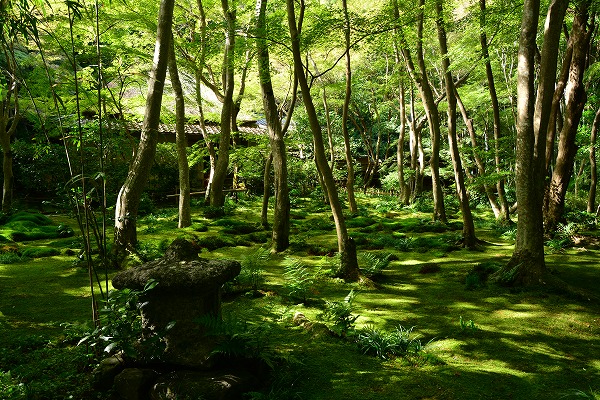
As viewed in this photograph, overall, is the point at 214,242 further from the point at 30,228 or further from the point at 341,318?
the point at 341,318

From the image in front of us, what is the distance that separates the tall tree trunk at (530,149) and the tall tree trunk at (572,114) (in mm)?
3147

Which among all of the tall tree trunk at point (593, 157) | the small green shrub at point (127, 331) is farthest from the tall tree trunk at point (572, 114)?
the small green shrub at point (127, 331)

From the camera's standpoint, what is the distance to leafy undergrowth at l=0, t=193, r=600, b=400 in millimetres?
3668

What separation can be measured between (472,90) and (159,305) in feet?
64.0

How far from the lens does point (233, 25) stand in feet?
30.5

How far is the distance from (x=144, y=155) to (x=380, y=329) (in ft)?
16.4

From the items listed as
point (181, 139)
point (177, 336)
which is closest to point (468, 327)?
point (177, 336)

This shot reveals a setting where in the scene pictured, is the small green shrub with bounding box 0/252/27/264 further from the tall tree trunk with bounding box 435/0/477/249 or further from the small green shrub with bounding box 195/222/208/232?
the tall tree trunk with bounding box 435/0/477/249

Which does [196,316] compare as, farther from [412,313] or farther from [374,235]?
[374,235]

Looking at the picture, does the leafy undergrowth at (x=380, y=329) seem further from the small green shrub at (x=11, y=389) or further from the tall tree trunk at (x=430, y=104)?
the tall tree trunk at (x=430, y=104)

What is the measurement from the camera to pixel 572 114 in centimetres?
979

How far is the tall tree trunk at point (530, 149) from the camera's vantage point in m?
6.66

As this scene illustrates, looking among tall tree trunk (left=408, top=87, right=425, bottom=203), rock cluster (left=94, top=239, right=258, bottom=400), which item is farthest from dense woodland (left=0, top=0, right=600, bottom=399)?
tall tree trunk (left=408, top=87, right=425, bottom=203)

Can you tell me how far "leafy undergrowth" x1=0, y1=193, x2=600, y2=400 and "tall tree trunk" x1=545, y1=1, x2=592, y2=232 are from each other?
1.58 metres
